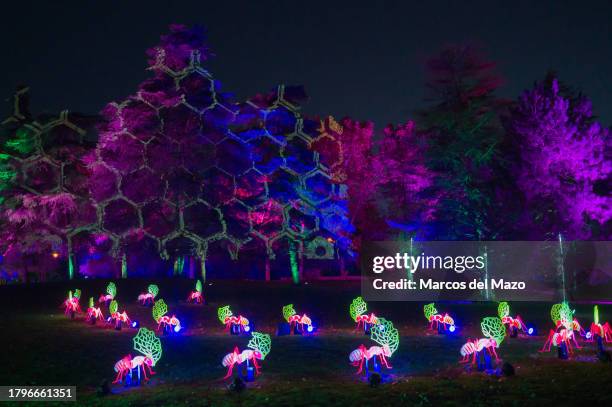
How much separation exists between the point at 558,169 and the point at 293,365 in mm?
13019

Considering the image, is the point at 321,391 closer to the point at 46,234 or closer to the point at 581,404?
the point at 581,404

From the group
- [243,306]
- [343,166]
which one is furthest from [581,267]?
[243,306]

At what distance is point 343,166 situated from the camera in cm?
2614

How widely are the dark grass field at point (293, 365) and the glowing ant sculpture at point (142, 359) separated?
219 millimetres

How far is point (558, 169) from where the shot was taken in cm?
1869

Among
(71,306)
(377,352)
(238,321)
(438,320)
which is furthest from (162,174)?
(377,352)

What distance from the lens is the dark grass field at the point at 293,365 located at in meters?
6.65

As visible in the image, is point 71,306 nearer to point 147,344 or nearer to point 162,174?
point 147,344

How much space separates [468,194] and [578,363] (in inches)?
444

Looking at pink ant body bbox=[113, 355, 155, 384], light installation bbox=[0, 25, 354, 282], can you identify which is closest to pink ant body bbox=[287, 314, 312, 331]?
pink ant body bbox=[113, 355, 155, 384]

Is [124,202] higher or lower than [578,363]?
higher

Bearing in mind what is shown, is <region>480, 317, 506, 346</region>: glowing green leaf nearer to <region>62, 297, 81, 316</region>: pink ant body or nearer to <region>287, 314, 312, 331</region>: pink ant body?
<region>287, 314, 312, 331</region>: pink ant body

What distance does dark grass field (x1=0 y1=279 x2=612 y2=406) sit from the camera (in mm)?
6652

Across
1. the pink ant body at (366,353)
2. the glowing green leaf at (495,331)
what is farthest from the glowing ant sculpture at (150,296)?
the glowing green leaf at (495,331)
